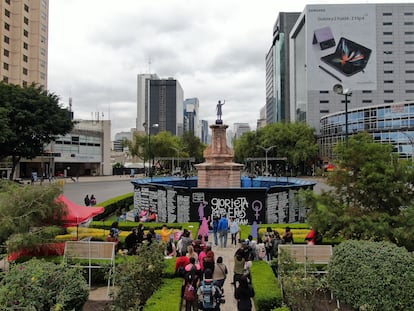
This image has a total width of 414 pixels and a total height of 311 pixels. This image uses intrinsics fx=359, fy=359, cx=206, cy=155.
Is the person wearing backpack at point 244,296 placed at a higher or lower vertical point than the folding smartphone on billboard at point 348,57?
lower

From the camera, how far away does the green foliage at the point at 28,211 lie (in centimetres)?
1020

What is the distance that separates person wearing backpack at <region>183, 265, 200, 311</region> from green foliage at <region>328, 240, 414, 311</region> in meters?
3.09

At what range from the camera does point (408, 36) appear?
9125cm

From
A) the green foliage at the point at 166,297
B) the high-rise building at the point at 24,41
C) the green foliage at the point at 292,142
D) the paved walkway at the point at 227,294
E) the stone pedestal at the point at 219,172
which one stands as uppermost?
the high-rise building at the point at 24,41

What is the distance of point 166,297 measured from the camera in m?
8.24

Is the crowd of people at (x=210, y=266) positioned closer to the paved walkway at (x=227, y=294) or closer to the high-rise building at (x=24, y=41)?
the paved walkway at (x=227, y=294)

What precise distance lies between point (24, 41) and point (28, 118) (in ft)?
98.5

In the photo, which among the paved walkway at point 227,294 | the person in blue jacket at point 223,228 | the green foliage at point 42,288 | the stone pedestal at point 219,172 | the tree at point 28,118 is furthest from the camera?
the tree at point 28,118

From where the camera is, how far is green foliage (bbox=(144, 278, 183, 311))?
7.63 m

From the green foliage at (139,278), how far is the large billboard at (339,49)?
85.5 m

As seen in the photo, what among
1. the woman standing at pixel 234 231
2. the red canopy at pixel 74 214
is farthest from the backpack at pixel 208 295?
the woman standing at pixel 234 231

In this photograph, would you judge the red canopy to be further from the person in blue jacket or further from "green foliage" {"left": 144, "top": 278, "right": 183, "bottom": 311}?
the person in blue jacket

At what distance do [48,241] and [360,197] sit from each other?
30.6 ft

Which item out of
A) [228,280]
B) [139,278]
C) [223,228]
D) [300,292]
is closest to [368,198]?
[300,292]
